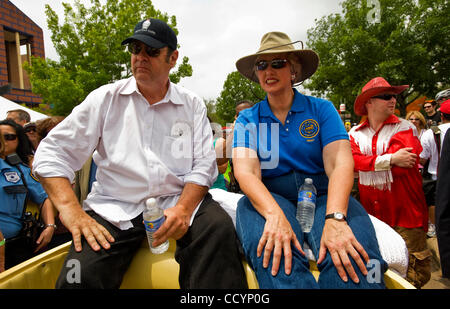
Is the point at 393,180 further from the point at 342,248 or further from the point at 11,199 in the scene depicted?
the point at 11,199

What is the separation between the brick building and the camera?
18828 mm

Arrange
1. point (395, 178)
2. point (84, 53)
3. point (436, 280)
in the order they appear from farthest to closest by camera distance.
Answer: point (84, 53) → point (436, 280) → point (395, 178)

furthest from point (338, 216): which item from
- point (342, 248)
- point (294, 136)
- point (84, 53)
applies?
point (84, 53)

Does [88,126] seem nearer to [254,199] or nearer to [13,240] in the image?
[254,199]

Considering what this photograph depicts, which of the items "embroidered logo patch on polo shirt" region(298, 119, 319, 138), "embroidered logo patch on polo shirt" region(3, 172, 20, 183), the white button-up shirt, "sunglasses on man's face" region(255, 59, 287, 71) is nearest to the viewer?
the white button-up shirt

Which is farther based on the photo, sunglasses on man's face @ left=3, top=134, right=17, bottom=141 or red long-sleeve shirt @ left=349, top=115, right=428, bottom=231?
sunglasses on man's face @ left=3, top=134, right=17, bottom=141

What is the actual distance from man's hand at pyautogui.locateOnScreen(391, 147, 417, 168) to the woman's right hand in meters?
1.80

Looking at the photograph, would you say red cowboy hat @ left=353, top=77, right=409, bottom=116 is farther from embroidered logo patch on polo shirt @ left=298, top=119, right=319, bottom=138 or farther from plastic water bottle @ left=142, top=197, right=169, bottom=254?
plastic water bottle @ left=142, top=197, right=169, bottom=254

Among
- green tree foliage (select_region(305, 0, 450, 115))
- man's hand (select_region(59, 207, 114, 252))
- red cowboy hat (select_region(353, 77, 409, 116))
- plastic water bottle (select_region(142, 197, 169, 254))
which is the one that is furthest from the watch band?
green tree foliage (select_region(305, 0, 450, 115))

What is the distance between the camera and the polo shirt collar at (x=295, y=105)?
210 cm

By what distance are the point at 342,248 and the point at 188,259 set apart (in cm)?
90

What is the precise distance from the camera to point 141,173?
1941 millimetres
